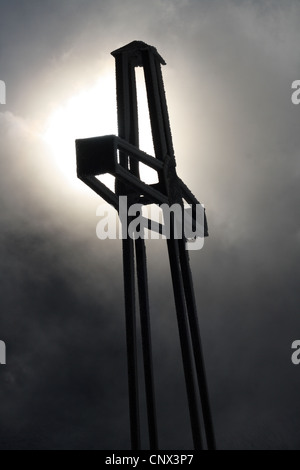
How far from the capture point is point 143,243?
10.3m

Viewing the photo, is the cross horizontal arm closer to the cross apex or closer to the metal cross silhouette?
the metal cross silhouette

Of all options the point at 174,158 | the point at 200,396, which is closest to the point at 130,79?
the point at 174,158

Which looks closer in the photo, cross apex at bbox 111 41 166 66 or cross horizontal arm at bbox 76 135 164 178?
cross horizontal arm at bbox 76 135 164 178

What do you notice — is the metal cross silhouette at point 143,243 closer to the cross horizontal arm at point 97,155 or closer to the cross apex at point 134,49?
the cross horizontal arm at point 97,155

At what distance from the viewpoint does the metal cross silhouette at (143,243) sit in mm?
9266

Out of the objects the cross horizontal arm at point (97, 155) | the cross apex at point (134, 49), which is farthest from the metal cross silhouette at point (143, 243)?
the cross apex at point (134, 49)

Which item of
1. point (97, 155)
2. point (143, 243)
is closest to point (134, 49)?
point (97, 155)

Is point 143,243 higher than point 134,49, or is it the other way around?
point 134,49

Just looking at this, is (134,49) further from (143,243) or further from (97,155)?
(143,243)

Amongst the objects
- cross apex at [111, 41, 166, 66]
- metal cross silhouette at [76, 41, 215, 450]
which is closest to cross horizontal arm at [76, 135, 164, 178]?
metal cross silhouette at [76, 41, 215, 450]

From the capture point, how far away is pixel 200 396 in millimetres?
9906

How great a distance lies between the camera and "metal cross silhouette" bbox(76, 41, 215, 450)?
9266 mm

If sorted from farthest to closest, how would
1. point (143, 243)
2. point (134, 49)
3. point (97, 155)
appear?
point (134, 49), point (143, 243), point (97, 155)
